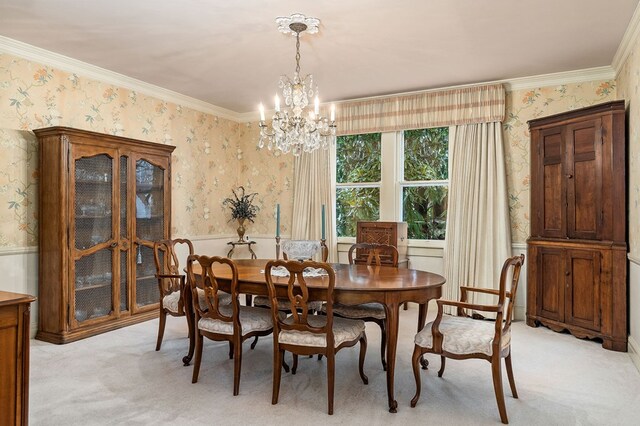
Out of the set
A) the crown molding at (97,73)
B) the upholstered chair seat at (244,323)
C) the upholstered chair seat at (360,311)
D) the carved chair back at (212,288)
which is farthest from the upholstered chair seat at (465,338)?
the crown molding at (97,73)

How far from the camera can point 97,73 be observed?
441 cm

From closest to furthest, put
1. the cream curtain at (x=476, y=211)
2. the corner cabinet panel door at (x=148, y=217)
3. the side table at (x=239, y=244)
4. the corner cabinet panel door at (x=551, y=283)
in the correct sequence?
the corner cabinet panel door at (x=551, y=283) → the corner cabinet panel door at (x=148, y=217) → the cream curtain at (x=476, y=211) → the side table at (x=239, y=244)

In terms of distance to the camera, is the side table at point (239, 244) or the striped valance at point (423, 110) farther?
the side table at point (239, 244)

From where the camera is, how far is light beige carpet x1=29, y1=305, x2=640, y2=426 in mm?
2439

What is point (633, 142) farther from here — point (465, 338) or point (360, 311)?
point (360, 311)

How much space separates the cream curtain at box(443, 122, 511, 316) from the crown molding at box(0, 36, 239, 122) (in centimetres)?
321

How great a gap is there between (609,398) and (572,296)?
1.44 m

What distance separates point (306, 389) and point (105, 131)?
3380mm

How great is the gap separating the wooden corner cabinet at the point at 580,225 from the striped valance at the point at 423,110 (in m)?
0.56

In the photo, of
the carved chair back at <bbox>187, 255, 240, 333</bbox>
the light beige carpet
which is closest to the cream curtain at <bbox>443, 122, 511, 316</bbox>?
the light beige carpet

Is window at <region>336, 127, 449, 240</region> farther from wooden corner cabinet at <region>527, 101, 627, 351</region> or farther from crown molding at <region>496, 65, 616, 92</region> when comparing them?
wooden corner cabinet at <region>527, 101, 627, 351</region>

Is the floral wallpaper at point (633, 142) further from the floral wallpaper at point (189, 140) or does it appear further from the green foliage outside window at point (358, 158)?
the green foliage outside window at point (358, 158)

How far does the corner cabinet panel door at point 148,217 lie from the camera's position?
174 inches

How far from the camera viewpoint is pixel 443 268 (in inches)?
199
